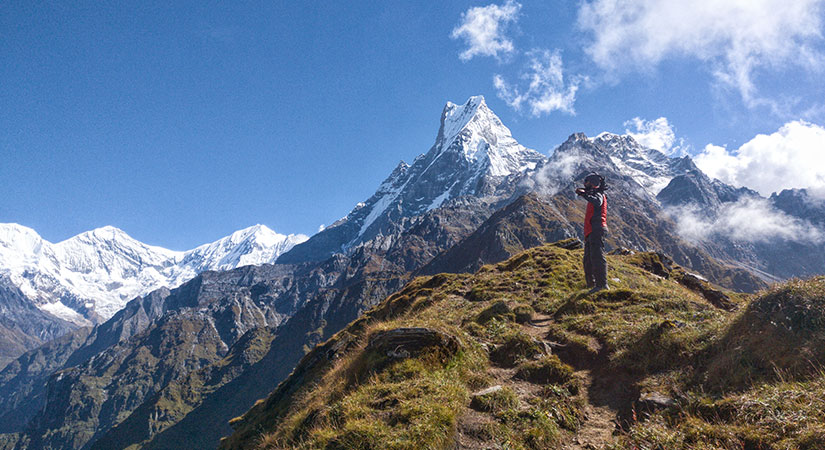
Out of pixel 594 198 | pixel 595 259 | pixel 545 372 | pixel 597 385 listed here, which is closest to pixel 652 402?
pixel 597 385

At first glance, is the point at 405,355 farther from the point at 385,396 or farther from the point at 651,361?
the point at 651,361

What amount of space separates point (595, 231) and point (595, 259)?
1546 millimetres

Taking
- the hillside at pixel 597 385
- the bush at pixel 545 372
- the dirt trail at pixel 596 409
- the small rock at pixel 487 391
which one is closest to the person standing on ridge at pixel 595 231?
the hillside at pixel 597 385

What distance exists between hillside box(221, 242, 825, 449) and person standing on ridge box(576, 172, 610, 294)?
4719mm

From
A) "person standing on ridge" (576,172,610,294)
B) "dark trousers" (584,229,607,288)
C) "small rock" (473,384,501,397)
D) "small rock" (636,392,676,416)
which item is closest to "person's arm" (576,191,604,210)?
"person standing on ridge" (576,172,610,294)

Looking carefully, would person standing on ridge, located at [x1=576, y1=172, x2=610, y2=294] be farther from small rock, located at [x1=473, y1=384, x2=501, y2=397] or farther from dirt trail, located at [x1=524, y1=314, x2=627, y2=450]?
small rock, located at [x1=473, y1=384, x2=501, y2=397]

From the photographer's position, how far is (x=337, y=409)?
9.69 metres

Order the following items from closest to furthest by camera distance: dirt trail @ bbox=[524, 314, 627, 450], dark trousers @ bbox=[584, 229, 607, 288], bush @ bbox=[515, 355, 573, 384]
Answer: dirt trail @ bbox=[524, 314, 627, 450] < bush @ bbox=[515, 355, 573, 384] < dark trousers @ bbox=[584, 229, 607, 288]

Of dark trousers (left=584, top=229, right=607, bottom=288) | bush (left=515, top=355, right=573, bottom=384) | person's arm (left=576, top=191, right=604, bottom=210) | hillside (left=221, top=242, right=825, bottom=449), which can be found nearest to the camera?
hillside (left=221, top=242, right=825, bottom=449)

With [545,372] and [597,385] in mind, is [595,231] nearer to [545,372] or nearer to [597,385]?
[597,385]

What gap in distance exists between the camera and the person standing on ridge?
2038cm

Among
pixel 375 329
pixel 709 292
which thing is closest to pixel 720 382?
pixel 375 329

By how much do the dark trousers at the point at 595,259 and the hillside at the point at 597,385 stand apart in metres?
4.41

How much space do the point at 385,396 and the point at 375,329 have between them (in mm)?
4704
